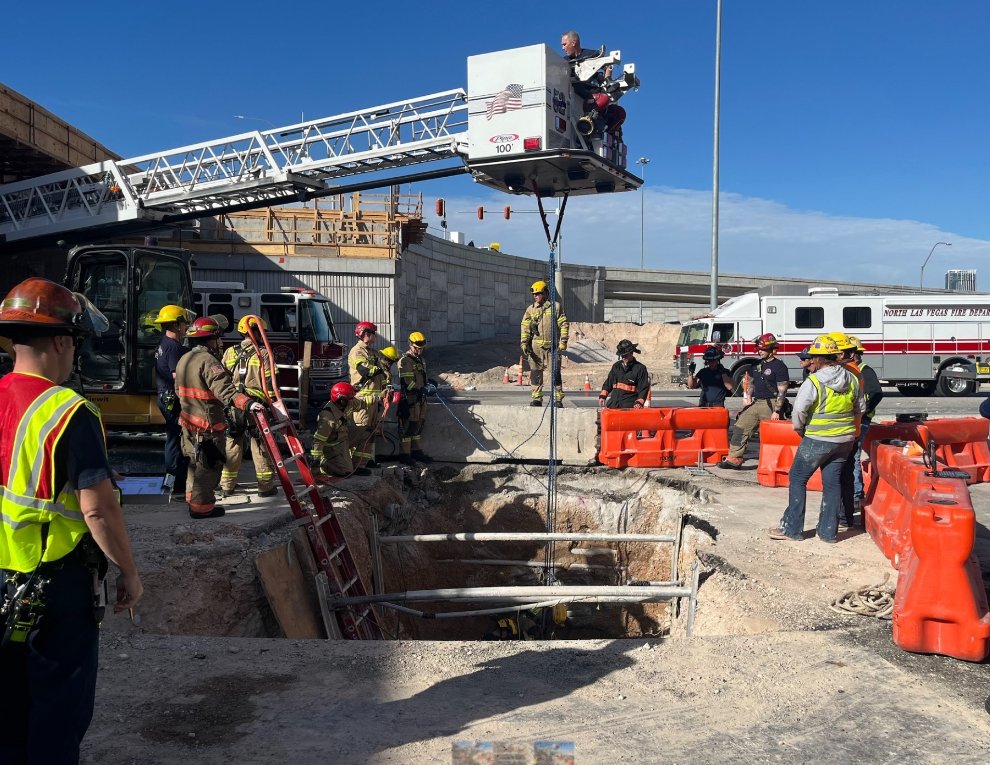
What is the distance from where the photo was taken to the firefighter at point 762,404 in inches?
396

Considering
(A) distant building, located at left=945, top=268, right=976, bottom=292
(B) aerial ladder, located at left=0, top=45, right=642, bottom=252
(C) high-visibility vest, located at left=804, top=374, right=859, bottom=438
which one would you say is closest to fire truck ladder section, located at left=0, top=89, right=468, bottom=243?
(B) aerial ladder, located at left=0, top=45, right=642, bottom=252

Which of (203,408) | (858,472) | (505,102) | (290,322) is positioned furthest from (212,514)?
(290,322)

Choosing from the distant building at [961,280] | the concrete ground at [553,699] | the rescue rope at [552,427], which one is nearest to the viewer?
the concrete ground at [553,699]

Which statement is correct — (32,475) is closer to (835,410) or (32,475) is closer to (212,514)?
(212,514)

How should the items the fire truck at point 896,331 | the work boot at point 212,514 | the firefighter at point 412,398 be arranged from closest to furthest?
the work boot at point 212,514, the firefighter at point 412,398, the fire truck at point 896,331

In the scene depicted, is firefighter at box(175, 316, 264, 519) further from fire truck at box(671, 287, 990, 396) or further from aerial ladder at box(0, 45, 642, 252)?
fire truck at box(671, 287, 990, 396)

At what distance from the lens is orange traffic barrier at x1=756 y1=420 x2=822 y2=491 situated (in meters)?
9.12

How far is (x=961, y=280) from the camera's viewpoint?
294 feet

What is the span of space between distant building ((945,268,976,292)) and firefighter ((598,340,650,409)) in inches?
3278

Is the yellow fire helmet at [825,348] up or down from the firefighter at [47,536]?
up

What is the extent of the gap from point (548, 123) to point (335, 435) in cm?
459

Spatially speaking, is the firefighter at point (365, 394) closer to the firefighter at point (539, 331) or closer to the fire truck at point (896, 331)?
the firefighter at point (539, 331)

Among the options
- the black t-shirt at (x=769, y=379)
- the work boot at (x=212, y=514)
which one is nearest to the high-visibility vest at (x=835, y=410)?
the black t-shirt at (x=769, y=379)

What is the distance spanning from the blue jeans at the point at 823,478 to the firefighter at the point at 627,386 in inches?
153
